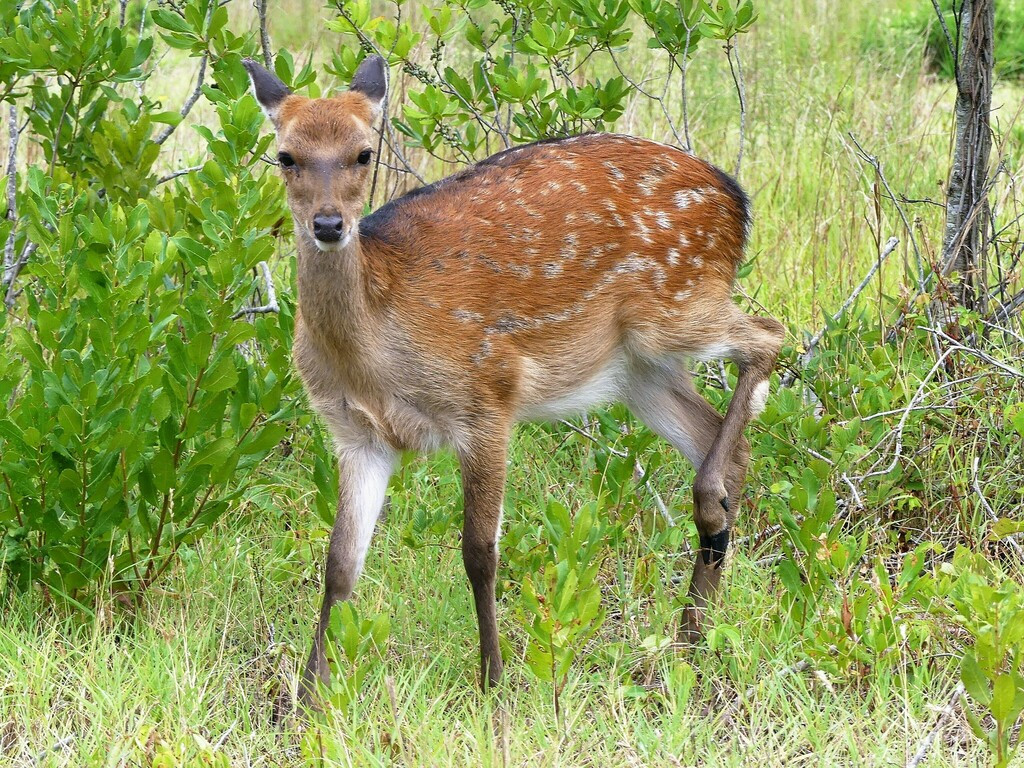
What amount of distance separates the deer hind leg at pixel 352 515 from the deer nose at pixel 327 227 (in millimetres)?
763

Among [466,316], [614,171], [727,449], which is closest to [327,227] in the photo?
[466,316]

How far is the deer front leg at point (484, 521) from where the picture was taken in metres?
4.20

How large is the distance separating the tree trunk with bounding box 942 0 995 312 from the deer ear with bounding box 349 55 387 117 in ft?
7.40

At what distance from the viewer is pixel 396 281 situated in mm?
4328

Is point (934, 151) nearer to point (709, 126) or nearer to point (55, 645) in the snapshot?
point (709, 126)

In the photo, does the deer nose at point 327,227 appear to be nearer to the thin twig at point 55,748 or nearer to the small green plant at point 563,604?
the small green plant at point 563,604

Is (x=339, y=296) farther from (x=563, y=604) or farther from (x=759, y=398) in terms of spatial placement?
(x=759, y=398)

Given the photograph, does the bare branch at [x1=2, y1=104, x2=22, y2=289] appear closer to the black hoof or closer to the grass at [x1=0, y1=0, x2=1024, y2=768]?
the grass at [x1=0, y1=0, x2=1024, y2=768]

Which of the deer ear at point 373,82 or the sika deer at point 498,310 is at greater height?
the deer ear at point 373,82

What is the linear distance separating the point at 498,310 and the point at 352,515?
804 millimetres

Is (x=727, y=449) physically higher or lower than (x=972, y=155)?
lower

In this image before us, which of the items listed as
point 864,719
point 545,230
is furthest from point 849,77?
point 864,719

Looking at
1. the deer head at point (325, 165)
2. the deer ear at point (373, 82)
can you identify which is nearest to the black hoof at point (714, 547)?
the deer head at point (325, 165)

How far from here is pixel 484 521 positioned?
4.25 metres
